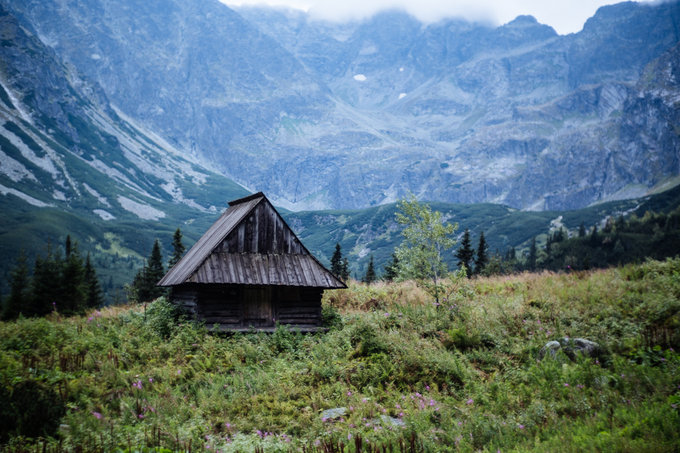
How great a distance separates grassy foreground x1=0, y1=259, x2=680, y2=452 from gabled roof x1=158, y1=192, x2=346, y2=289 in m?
2.20

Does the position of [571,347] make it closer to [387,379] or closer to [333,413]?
[387,379]

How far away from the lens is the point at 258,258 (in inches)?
771

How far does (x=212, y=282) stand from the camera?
1769cm

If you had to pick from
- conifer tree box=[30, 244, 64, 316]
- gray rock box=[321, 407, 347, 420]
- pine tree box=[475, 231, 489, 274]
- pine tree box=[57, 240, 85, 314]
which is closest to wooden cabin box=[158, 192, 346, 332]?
gray rock box=[321, 407, 347, 420]

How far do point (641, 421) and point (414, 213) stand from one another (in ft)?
40.6

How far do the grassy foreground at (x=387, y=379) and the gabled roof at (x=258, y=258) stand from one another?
2204 mm

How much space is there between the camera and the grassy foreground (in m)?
8.24

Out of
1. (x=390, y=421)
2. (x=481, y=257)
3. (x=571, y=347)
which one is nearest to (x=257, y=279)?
(x=390, y=421)

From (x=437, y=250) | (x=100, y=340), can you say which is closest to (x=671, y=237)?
(x=437, y=250)

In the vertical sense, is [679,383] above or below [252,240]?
below

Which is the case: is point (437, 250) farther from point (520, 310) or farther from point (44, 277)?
point (44, 277)

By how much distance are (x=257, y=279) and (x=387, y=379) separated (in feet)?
25.9

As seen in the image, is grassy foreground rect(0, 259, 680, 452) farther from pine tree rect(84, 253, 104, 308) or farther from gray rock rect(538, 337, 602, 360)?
pine tree rect(84, 253, 104, 308)

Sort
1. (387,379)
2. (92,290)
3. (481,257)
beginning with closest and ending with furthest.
→ (387,379)
(92,290)
(481,257)
